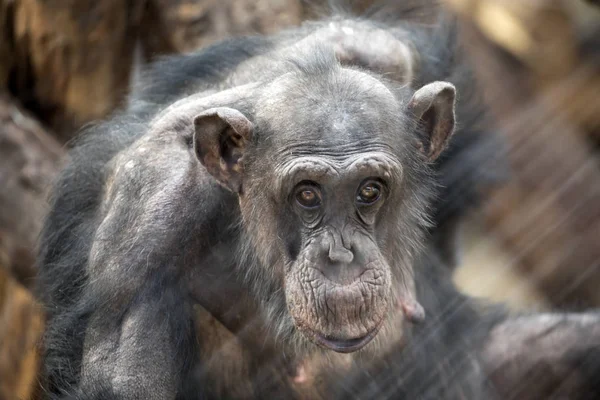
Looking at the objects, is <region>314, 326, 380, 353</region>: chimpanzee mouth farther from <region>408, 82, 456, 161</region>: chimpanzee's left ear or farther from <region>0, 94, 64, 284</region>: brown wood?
<region>0, 94, 64, 284</region>: brown wood

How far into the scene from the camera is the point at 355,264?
2.62 metres

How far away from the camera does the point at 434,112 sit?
3.04 m

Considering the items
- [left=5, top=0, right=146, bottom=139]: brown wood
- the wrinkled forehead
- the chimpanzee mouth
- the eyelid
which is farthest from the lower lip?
[left=5, top=0, right=146, bottom=139]: brown wood

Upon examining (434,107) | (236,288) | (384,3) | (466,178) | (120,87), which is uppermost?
(434,107)

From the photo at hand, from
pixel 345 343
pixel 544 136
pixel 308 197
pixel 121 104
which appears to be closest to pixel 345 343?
pixel 345 343

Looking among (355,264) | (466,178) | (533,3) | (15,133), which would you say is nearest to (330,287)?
(355,264)

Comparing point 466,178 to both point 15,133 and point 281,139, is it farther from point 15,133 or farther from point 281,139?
point 15,133

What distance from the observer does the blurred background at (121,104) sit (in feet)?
15.5

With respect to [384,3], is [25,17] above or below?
below

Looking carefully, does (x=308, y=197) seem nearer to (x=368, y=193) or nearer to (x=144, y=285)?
(x=368, y=193)

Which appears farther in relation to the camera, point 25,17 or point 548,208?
point 25,17

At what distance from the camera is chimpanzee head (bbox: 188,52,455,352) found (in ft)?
8.63

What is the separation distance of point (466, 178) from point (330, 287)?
2154 mm

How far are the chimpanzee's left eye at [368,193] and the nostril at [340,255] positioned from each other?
0.20 meters
